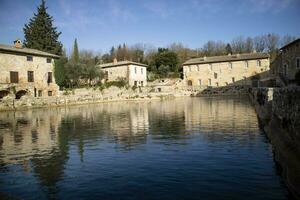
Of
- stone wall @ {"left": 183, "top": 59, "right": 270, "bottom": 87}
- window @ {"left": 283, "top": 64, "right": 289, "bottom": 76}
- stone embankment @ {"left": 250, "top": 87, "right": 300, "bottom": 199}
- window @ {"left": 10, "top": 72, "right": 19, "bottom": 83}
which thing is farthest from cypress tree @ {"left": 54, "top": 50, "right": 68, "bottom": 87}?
stone embankment @ {"left": 250, "top": 87, "right": 300, "bottom": 199}

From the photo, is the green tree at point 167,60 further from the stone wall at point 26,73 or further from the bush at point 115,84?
the stone wall at point 26,73

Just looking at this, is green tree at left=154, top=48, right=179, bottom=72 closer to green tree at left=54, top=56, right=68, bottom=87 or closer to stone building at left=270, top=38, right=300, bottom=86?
green tree at left=54, top=56, right=68, bottom=87

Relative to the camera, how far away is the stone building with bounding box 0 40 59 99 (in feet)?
142

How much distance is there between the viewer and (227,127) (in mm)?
20297

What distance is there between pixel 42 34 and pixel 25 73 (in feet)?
78.5

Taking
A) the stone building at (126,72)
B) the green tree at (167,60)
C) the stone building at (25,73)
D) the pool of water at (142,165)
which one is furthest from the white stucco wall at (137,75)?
the pool of water at (142,165)

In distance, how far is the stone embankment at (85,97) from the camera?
4153cm

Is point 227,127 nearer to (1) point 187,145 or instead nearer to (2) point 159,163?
(1) point 187,145

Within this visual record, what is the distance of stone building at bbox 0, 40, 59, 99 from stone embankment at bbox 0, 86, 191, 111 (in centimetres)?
203

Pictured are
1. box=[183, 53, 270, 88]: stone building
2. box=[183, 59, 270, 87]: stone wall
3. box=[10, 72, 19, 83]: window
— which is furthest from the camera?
box=[183, 59, 270, 87]: stone wall

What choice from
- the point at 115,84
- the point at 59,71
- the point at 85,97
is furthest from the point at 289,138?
the point at 115,84

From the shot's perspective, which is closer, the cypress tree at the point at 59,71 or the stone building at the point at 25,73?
the stone building at the point at 25,73

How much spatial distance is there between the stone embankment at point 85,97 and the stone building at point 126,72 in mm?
6967

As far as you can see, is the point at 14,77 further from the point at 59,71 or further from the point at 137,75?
the point at 137,75
